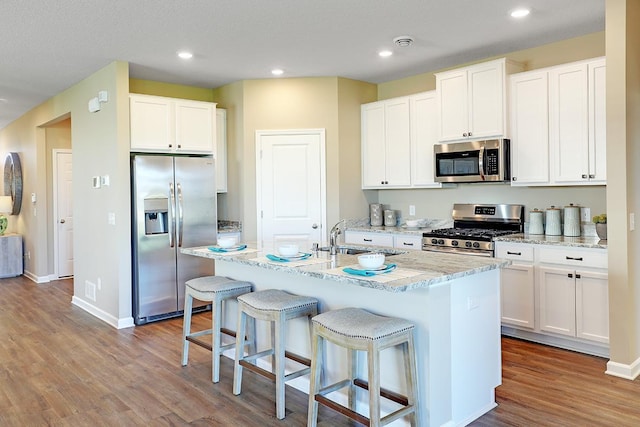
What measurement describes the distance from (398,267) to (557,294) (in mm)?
1931

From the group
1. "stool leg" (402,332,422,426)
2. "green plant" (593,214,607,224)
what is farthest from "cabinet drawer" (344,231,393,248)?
"stool leg" (402,332,422,426)

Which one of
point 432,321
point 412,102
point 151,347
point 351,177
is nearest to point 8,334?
point 151,347

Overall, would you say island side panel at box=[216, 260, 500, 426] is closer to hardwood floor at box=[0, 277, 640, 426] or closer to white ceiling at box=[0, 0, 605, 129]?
hardwood floor at box=[0, 277, 640, 426]

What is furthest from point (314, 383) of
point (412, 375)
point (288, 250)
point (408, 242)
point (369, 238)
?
point (369, 238)

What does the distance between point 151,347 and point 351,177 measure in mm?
2888

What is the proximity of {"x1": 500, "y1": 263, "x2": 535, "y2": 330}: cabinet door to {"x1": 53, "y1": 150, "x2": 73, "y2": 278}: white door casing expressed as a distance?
6.43 m

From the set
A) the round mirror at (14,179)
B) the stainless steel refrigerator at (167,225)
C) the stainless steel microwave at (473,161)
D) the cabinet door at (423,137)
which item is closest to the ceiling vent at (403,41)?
the cabinet door at (423,137)

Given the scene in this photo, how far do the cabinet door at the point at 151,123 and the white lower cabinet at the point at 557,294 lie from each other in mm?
3481

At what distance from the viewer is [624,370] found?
3.33 meters

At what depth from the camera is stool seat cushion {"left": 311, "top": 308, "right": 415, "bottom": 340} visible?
2.34m

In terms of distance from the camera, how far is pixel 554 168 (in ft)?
13.8

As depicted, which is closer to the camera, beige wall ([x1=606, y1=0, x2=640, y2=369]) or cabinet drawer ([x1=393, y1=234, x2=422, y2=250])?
beige wall ([x1=606, y1=0, x2=640, y2=369])

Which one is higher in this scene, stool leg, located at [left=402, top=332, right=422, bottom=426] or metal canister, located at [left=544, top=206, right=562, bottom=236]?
metal canister, located at [left=544, top=206, right=562, bottom=236]

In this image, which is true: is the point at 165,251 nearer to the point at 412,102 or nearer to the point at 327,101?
the point at 327,101
